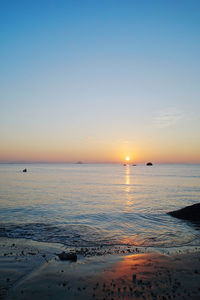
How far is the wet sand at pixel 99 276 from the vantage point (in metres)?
7.80

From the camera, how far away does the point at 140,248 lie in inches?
534

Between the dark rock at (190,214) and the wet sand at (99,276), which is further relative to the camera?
the dark rock at (190,214)

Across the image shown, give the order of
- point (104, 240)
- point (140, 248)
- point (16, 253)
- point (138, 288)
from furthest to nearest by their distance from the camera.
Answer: point (104, 240), point (140, 248), point (16, 253), point (138, 288)

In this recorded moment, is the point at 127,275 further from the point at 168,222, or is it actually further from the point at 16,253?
the point at 168,222

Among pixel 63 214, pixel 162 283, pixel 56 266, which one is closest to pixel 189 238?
pixel 162 283

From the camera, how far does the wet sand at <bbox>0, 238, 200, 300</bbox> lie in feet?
25.6

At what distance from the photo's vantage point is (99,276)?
912 cm

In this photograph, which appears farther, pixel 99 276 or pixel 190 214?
pixel 190 214

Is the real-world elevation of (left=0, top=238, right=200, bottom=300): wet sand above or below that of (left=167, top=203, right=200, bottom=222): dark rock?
above

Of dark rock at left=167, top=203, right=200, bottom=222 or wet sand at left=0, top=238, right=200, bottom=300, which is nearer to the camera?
wet sand at left=0, top=238, right=200, bottom=300

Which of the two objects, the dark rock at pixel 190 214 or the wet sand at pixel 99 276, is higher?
the wet sand at pixel 99 276

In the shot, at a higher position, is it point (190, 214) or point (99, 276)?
point (99, 276)

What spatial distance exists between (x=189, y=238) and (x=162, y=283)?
332 inches

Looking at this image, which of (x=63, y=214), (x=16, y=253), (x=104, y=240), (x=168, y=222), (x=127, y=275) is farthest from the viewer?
(x=63, y=214)
